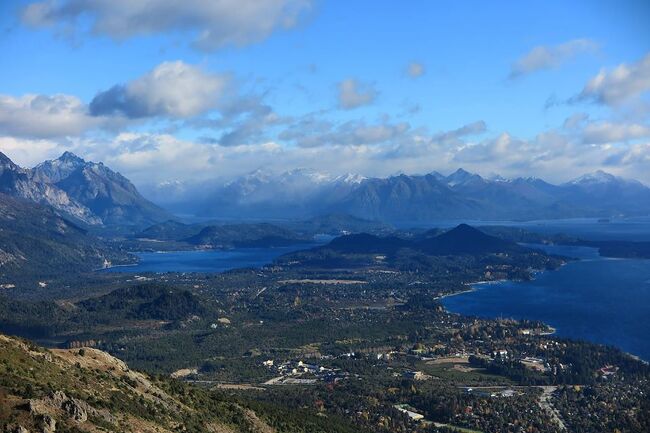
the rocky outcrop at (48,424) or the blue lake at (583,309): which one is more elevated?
the rocky outcrop at (48,424)

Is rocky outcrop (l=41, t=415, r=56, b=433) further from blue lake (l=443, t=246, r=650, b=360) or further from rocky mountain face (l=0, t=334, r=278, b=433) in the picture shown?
blue lake (l=443, t=246, r=650, b=360)

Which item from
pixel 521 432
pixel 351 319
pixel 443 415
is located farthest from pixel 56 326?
pixel 521 432

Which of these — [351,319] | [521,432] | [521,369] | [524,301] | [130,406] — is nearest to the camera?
[130,406]

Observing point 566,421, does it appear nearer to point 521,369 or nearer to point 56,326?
point 521,369

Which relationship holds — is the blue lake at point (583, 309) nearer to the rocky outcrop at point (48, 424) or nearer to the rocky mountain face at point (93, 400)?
the rocky mountain face at point (93, 400)

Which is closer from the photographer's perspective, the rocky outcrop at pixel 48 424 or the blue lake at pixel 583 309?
the rocky outcrop at pixel 48 424

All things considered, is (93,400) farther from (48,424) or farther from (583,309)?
(583,309)

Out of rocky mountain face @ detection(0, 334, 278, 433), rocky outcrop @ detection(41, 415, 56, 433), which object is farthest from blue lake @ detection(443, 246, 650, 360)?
rocky outcrop @ detection(41, 415, 56, 433)

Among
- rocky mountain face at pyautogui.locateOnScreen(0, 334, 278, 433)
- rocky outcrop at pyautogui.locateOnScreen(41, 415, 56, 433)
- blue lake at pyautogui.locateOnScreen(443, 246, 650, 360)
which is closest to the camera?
rocky outcrop at pyautogui.locateOnScreen(41, 415, 56, 433)

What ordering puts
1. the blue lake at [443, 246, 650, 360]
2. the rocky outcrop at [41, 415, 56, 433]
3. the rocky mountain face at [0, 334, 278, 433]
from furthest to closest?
1. the blue lake at [443, 246, 650, 360]
2. the rocky mountain face at [0, 334, 278, 433]
3. the rocky outcrop at [41, 415, 56, 433]

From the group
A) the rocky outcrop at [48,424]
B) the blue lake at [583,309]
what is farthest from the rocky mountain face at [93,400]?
the blue lake at [583,309]

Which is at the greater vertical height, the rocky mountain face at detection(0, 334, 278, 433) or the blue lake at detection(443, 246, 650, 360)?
the rocky mountain face at detection(0, 334, 278, 433)
